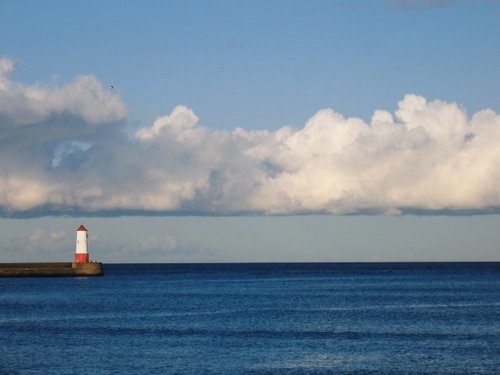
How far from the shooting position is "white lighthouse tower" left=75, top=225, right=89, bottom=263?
167 meters

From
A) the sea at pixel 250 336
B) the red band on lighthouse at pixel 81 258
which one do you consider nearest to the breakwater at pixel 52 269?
the red band on lighthouse at pixel 81 258

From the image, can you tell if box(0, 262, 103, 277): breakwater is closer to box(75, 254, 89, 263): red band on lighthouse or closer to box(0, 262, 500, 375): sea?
box(75, 254, 89, 263): red band on lighthouse

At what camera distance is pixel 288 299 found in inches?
4921

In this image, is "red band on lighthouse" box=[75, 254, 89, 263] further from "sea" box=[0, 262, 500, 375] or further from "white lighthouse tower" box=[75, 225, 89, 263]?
"sea" box=[0, 262, 500, 375]

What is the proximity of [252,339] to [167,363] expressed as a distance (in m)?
13.6

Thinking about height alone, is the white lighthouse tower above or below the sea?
above

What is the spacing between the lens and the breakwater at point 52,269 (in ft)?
587

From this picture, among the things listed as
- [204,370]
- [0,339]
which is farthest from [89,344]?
[204,370]

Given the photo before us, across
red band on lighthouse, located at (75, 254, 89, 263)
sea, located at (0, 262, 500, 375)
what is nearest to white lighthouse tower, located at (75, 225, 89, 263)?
red band on lighthouse, located at (75, 254, 89, 263)

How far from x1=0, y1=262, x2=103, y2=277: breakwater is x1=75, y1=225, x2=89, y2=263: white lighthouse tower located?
3.74ft

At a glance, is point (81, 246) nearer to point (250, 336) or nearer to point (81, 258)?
point (81, 258)

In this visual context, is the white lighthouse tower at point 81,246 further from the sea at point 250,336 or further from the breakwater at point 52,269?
the sea at point 250,336

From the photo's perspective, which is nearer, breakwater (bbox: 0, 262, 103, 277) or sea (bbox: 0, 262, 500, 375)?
sea (bbox: 0, 262, 500, 375)

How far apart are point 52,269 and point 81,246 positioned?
74.5 ft
